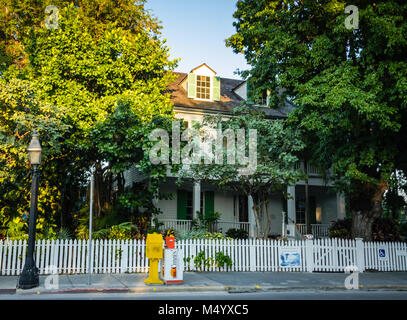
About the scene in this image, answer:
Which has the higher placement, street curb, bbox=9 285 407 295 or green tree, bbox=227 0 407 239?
green tree, bbox=227 0 407 239

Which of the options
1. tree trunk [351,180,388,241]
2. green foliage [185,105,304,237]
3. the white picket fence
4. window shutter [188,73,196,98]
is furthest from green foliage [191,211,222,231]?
window shutter [188,73,196,98]

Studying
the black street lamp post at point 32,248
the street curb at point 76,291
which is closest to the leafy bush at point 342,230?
the street curb at point 76,291

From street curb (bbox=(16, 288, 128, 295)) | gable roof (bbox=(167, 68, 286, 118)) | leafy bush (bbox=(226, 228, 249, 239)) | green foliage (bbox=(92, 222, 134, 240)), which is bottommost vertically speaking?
street curb (bbox=(16, 288, 128, 295))

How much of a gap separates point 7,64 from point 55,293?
12.4m

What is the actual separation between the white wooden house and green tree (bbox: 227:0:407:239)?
12.8ft

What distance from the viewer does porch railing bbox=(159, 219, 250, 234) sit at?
18969 millimetres


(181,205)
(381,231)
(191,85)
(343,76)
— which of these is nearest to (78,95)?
(191,85)

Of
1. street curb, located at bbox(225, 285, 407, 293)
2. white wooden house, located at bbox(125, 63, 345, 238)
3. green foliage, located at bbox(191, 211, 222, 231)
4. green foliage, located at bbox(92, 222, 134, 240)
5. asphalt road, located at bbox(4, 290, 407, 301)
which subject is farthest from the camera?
white wooden house, located at bbox(125, 63, 345, 238)

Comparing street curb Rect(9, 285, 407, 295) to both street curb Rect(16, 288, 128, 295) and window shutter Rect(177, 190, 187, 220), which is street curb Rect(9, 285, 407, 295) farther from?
window shutter Rect(177, 190, 187, 220)

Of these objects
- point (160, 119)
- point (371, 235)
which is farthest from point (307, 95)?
point (371, 235)
